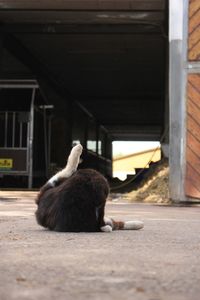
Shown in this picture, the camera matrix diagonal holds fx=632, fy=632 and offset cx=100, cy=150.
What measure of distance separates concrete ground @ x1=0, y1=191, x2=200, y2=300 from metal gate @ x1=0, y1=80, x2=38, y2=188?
9327 millimetres

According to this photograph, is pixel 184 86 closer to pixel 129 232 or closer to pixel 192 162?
pixel 192 162

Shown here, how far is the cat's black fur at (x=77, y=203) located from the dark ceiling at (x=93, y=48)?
9.28m

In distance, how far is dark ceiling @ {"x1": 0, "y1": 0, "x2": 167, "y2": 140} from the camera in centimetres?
1588

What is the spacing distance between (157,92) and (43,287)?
28079mm

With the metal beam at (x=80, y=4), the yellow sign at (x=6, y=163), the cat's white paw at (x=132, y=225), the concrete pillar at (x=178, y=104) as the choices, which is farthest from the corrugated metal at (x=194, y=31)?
the yellow sign at (x=6, y=163)

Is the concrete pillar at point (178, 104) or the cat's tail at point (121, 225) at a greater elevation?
the concrete pillar at point (178, 104)

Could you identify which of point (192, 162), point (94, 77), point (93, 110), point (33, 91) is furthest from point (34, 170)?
point (93, 110)

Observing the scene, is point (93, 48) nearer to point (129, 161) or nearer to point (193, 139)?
point (193, 139)

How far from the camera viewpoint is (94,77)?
27.8 meters

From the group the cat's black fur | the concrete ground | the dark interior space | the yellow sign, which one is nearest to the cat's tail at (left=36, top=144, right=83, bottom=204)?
the cat's black fur

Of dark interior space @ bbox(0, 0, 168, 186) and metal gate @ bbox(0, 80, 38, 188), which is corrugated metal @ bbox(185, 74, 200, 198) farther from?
metal gate @ bbox(0, 80, 38, 188)

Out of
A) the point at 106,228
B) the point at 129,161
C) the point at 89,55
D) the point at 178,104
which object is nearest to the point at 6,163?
the point at 178,104

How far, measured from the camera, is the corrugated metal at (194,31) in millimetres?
12148

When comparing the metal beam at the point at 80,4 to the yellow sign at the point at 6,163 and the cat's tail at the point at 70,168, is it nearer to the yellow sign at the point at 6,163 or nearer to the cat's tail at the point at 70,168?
the yellow sign at the point at 6,163
